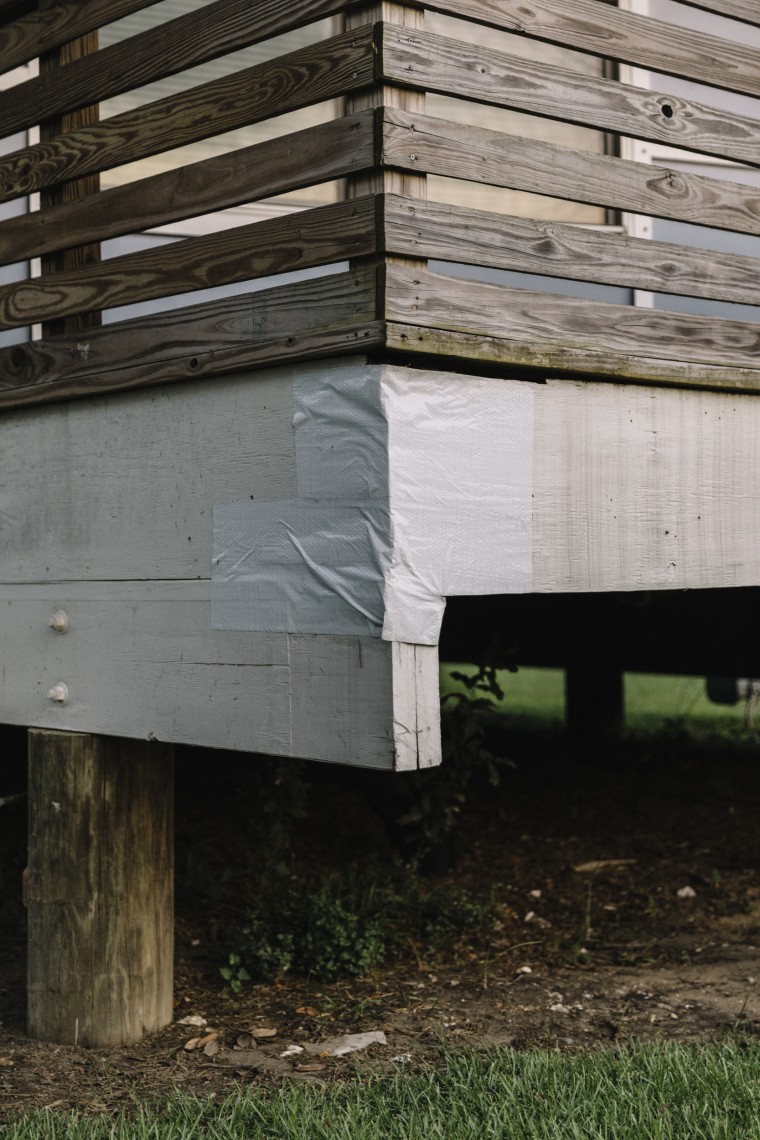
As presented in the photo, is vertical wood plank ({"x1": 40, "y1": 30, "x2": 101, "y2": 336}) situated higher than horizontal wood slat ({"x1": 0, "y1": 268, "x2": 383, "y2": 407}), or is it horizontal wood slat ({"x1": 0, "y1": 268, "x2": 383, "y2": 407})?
vertical wood plank ({"x1": 40, "y1": 30, "x2": 101, "y2": 336})

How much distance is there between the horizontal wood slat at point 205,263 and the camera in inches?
119

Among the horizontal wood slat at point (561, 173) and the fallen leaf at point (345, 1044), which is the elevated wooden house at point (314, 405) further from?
the fallen leaf at point (345, 1044)

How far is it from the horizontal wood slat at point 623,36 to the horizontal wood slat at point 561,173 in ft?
0.92

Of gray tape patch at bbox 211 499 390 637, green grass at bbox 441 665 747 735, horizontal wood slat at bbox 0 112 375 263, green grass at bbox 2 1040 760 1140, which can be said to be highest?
horizontal wood slat at bbox 0 112 375 263

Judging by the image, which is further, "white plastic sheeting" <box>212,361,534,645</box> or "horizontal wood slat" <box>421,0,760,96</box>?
"horizontal wood slat" <box>421,0,760,96</box>

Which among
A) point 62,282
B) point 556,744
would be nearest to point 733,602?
point 556,744

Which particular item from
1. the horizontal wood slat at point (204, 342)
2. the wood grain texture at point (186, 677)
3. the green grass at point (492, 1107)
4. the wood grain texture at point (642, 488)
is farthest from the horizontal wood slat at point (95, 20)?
the green grass at point (492, 1107)

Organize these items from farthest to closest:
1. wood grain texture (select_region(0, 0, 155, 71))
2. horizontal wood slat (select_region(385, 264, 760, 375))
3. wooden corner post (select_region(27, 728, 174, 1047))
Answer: wooden corner post (select_region(27, 728, 174, 1047)) < wood grain texture (select_region(0, 0, 155, 71)) < horizontal wood slat (select_region(385, 264, 760, 375))

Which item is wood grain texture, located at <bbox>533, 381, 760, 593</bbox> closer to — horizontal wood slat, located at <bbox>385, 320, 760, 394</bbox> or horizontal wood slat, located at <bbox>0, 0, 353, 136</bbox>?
horizontal wood slat, located at <bbox>385, 320, 760, 394</bbox>

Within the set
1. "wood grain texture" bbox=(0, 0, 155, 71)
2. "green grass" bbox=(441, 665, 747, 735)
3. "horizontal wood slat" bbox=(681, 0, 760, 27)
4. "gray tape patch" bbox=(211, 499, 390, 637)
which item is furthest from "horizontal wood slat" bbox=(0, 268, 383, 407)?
"green grass" bbox=(441, 665, 747, 735)

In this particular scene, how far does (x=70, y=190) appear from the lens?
3.92 meters

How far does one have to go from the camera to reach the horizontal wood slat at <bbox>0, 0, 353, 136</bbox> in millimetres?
3219

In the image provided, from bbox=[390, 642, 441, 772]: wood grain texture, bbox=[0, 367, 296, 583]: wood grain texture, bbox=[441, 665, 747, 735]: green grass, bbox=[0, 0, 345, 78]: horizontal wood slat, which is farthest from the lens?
bbox=[441, 665, 747, 735]: green grass

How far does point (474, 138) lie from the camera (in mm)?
3164
